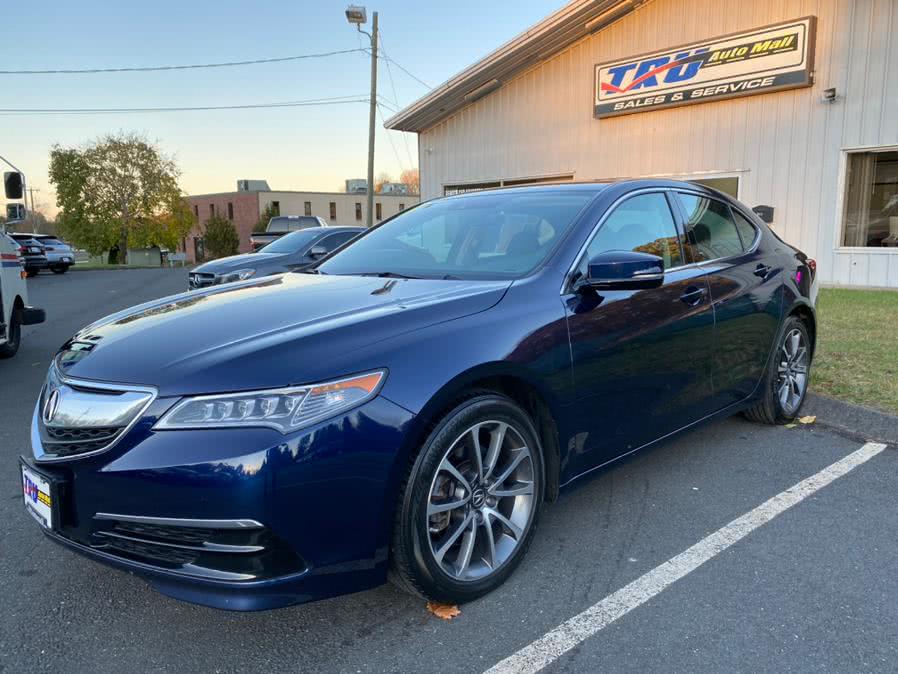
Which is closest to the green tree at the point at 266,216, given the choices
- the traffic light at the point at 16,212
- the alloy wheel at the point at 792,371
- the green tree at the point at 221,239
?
the green tree at the point at 221,239

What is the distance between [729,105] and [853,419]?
9.82m

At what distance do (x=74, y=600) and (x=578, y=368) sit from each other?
2.17 metres

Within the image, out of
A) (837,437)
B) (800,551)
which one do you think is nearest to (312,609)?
(800,551)

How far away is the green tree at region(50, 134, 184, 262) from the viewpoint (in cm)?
4191

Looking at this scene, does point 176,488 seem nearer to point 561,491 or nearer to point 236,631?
point 236,631

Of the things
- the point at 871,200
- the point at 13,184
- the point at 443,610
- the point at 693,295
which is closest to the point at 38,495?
the point at 443,610

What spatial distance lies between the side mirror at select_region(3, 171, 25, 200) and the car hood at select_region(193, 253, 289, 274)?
2.44m

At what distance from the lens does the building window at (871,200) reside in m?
11.3

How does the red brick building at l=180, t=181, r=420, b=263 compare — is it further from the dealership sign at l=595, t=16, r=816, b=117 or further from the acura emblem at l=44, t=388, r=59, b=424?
the acura emblem at l=44, t=388, r=59, b=424

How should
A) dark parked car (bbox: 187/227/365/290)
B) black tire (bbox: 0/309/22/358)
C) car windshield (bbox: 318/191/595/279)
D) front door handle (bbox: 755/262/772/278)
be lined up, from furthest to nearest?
dark parked car (bbox: 187/227/365/290)
black tire (bbox: 0/309/22/358)
front door handle (bbox: 755/262/772/278)
car windshield (bbox: 318/191/595/279)

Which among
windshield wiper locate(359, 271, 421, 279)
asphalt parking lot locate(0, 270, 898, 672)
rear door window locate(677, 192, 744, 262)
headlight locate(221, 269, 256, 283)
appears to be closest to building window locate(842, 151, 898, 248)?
rear door window locate(677, 192, 744, 262)

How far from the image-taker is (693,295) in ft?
11.4

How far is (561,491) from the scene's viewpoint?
2898 mm

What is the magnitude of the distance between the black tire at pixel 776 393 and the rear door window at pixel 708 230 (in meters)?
0.71
